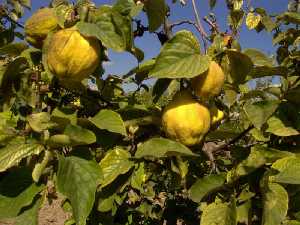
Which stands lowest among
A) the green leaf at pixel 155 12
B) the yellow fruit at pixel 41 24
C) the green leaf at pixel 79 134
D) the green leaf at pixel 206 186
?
the green leaf at pixel 206 186

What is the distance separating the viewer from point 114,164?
1.33 m

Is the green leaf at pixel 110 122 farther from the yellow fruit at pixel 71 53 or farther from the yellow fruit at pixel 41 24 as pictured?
the yellow fruit at pixel 41 24

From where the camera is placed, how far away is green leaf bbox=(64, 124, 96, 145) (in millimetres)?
1173

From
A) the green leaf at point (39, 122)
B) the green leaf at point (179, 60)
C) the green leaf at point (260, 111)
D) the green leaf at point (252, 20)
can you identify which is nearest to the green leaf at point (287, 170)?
the green leaf at point (260, 111)

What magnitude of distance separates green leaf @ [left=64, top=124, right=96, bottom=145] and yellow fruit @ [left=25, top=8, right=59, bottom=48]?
0.97 feet

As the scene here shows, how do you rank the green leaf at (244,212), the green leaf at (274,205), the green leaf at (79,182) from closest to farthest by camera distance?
the green leaf at (79,182) < the green leaf at (274,205) < the green leaf at (244,212)

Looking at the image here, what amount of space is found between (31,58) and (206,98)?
516mm

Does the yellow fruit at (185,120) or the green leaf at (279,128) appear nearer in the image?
the yellow fruit at (185,120)

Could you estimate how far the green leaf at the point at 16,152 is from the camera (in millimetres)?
1170

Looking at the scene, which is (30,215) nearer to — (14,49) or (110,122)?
(110,122)

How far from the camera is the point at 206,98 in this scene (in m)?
1.33

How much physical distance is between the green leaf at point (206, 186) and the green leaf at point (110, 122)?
0.99 ft

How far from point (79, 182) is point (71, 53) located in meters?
0.32

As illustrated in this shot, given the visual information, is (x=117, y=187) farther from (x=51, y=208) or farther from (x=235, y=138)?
(x=51, y=208)
